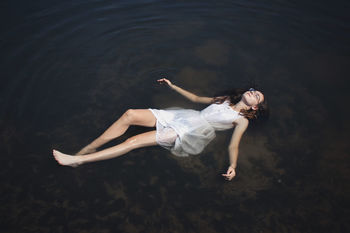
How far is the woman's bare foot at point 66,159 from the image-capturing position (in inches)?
165

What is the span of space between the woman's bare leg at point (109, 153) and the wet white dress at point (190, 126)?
0.66ft

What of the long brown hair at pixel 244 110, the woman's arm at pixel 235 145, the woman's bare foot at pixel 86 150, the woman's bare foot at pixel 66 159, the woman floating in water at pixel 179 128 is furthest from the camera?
the long brown hair at pixel 244 110

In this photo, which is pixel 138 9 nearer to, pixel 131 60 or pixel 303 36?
pixel 131 60

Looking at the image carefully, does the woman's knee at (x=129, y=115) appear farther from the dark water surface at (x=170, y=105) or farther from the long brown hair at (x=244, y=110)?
the long brown hair at (x=244, y=110)

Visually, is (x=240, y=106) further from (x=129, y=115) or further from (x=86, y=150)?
(x=86, y=150)

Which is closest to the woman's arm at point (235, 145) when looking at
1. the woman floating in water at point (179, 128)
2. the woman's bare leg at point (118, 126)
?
the woman floating in water at point (179, 128)

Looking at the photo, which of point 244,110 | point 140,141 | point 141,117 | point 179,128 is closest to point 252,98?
point 244,110

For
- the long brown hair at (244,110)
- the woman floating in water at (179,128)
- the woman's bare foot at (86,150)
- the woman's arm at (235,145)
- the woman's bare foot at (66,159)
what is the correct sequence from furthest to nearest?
1. the long brown hair at (244,110)
2. the woman's bare foot at (86,150)
3. the woman floating in water at (179,128)
4. the woman's bare foot at (66,159)
5. the woman's arm at (235,145)

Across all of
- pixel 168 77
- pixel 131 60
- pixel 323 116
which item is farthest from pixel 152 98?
pixel 323 116

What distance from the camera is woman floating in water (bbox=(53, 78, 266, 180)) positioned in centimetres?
431

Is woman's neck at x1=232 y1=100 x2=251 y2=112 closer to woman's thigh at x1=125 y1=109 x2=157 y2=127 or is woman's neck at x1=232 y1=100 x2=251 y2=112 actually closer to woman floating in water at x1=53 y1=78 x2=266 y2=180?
woman floating in water at x1=53 y1=78 x2=266 y2=180

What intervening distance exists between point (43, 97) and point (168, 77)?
2.93m

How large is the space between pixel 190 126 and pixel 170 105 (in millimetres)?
1197

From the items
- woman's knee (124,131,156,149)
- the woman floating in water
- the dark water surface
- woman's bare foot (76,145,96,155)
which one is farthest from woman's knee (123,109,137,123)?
woman's bare foot (76,145,96,155)
